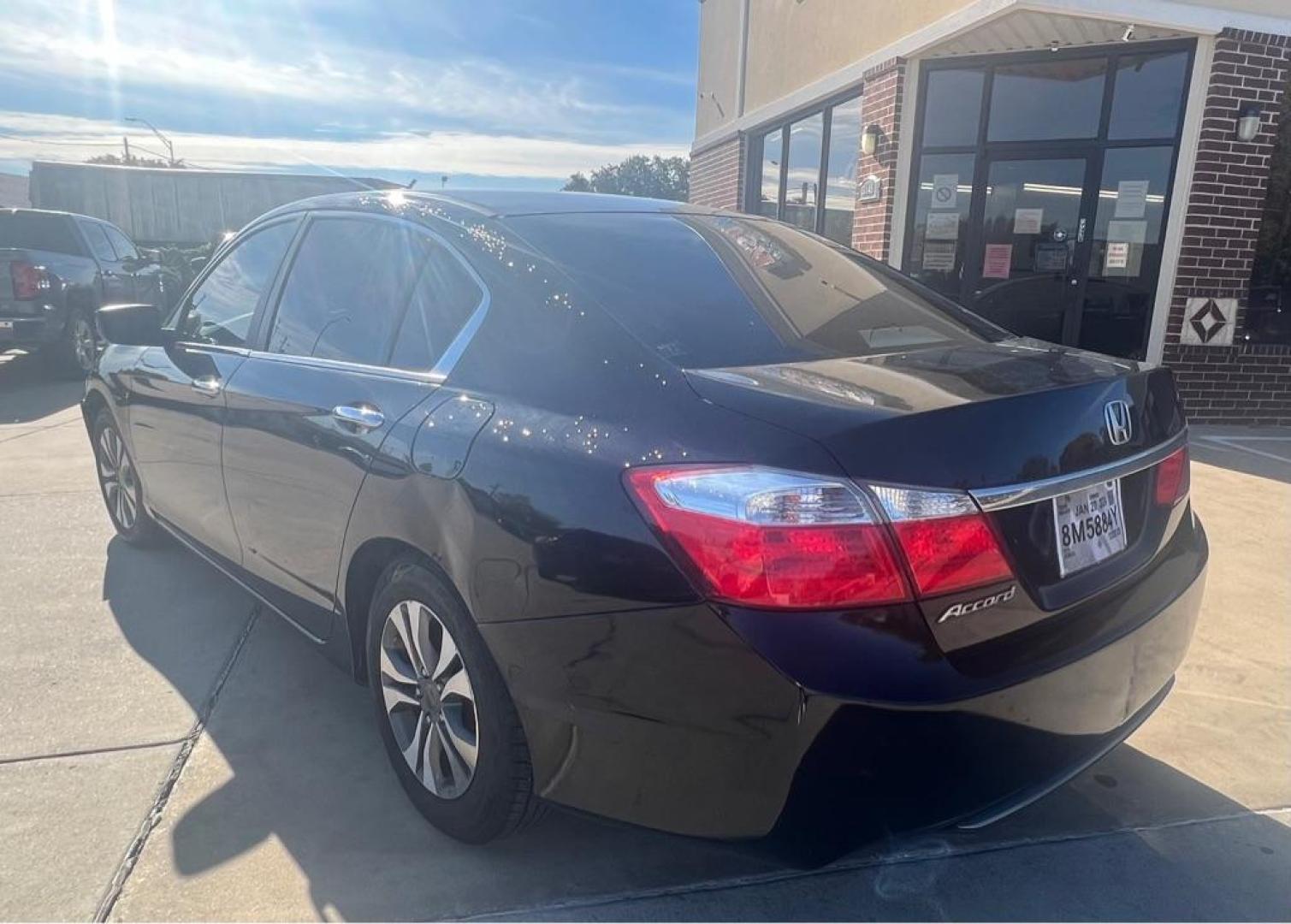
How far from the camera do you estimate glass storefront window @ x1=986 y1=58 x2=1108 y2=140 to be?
7.84 metres

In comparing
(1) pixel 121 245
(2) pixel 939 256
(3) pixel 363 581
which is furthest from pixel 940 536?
(1) pixel 121 245

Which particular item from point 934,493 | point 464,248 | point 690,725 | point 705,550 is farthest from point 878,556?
point 464,248

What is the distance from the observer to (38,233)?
10266 millimetres

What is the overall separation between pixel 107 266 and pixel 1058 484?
11.6m

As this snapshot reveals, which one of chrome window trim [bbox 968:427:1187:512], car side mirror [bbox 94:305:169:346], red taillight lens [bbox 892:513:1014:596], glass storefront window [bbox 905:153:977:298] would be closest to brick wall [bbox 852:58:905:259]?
glass storefront window [bbox 905:153:977:298]

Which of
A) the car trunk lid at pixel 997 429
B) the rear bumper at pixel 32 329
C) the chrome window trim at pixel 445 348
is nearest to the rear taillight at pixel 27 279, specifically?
the rear bumper at pixel 32 329

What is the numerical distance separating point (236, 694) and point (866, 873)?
209 cm

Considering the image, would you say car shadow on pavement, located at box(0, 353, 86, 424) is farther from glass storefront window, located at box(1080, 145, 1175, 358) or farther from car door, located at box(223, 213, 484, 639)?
glass storefront window, located at box(1080, 145, 1175, 358)

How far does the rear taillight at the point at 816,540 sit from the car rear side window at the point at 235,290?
224cm

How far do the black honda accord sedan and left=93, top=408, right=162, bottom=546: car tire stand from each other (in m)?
1.64

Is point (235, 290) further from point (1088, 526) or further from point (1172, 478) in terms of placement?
point (1172, 478)

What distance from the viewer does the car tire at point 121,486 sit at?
166 inches

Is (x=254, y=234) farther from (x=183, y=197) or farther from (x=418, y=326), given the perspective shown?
(x=183, y=197)

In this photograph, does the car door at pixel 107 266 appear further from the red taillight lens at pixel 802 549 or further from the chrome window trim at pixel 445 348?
the red taillight lens at pixel 802 549
